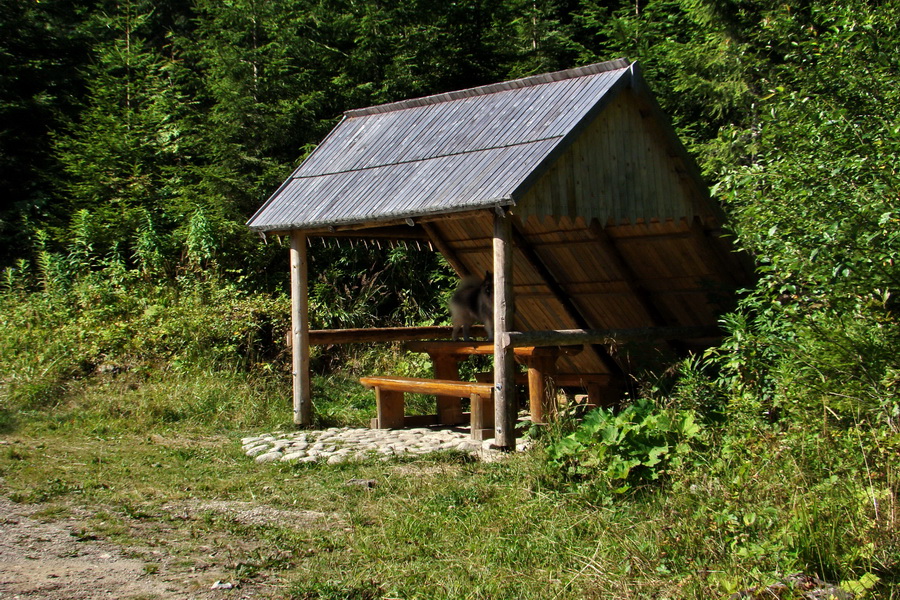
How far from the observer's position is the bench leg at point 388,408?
10.3 metres

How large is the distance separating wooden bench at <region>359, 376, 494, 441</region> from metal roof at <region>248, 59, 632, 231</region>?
6.05 feet

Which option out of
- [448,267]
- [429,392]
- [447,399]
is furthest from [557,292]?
[448,267]

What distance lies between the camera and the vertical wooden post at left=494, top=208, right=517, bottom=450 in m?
8.25

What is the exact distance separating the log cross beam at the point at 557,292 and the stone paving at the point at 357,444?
2.22 metres

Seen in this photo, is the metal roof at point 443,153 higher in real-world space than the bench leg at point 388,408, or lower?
higher

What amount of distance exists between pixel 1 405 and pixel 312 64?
979 cm

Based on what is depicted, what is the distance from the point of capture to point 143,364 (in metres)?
13.1

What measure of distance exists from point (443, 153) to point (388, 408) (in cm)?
304

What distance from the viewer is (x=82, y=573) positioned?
4887mm

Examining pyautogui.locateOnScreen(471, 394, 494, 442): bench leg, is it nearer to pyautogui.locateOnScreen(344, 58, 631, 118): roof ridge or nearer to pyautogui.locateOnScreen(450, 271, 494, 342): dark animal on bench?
pyautogui.locateOnScreen(450, 271, 494, 342): dark animal on bench

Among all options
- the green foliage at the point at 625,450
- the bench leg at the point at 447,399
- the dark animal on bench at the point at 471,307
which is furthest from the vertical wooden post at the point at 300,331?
the green foliage at the point at 625,450

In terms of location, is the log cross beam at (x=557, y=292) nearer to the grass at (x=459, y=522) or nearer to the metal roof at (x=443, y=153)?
the metal roof at (x=443, y=153)

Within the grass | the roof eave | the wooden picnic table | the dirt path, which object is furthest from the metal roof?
the dirt path

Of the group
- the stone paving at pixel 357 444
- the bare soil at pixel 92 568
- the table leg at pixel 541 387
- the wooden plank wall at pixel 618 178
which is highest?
the wooden plank wall at pixel 618 178
